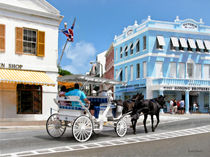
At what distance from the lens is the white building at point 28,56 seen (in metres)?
17.3

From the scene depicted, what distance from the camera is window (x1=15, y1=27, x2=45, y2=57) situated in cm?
Answer: 1786

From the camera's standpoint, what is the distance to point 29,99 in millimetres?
18281

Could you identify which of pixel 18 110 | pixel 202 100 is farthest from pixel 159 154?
pixel 202 100

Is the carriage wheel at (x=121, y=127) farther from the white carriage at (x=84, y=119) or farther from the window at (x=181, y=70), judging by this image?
the window at (x=181, y=70)

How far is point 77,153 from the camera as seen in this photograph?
7.42 meters

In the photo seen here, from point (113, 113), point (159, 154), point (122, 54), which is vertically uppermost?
point (122, 54)

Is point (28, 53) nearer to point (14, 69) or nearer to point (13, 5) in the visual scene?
point (14, 69)

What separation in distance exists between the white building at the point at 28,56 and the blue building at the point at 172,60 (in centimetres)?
1432

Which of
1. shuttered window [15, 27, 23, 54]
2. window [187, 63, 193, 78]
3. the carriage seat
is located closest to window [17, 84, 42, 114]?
shuttered window [15, 27, 23, 54]

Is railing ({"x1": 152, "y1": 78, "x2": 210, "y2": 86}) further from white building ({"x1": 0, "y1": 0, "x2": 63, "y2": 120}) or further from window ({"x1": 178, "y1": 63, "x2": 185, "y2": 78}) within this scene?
white building ({"x1": 0, "y1": 0, "x2": 63, "y2": 120})

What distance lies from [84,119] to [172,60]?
26595 mm

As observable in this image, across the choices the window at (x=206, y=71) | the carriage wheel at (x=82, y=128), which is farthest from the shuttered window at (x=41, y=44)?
the window at (x=206, y=71)

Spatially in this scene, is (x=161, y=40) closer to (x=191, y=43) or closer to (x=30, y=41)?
(x=191, y=43)

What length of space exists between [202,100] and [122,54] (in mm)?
12425
